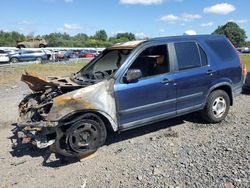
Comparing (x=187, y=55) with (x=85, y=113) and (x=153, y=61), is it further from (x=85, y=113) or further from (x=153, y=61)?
(x=85, y=113)

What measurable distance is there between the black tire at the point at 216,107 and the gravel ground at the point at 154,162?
186mm

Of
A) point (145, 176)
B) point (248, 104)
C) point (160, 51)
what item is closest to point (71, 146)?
point (145, 176)

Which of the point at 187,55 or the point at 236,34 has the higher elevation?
the point at 236,34

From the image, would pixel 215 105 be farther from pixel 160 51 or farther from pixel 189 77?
pixel 160 51

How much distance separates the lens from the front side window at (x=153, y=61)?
5652mm

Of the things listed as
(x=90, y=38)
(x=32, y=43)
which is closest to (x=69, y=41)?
(x=90, y=38)

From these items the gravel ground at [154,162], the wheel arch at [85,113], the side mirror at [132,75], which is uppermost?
the side mirror at [132,75]

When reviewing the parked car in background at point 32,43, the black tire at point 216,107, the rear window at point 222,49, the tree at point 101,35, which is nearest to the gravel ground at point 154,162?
the black tire at point 216,107

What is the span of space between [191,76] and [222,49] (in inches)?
48.9

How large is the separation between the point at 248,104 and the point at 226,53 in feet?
6.94

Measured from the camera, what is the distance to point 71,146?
Result: 4.98 metres

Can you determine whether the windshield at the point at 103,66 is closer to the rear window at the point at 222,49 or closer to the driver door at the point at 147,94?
the driver door at the point at 147,94

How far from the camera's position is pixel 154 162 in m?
4.87

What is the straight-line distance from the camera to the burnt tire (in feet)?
16.3
